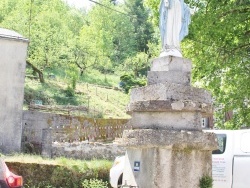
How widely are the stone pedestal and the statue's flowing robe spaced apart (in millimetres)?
457

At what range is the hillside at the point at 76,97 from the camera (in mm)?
36656

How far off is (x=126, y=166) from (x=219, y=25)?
31.4ft

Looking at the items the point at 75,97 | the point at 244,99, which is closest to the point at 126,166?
the point at 244,99

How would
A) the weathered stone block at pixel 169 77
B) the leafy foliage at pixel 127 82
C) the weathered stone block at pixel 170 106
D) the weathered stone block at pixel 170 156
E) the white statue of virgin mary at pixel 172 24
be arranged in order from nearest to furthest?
the weathered stone block at pixel 170 156 < the weathered stone block at pixel 170 106 < the weathered stone block at pixel 169 77 < the white statue of virgin mary at pixel 172 24 < the leafy foliage at pixel 127 82

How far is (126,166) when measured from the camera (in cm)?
900

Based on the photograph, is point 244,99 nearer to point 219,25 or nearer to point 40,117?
point 219,25

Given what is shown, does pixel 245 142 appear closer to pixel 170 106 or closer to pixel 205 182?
pixel 205 182

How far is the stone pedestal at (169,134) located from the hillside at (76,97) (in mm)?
24810

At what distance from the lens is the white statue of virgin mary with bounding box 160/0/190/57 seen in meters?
9.23

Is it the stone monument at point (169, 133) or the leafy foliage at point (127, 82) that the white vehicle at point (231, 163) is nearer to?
the stone monument at point (169, 133)

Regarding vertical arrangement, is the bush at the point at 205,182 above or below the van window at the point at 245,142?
below

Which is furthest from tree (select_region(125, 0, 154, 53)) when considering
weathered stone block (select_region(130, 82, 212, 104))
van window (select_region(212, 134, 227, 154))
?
weathered stone block (select_region(130, 82, 212, 104))

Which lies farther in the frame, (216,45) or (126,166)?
(216,45)

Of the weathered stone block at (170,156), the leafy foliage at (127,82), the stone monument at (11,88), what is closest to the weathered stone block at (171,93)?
the weathered stone block at (170,156)
